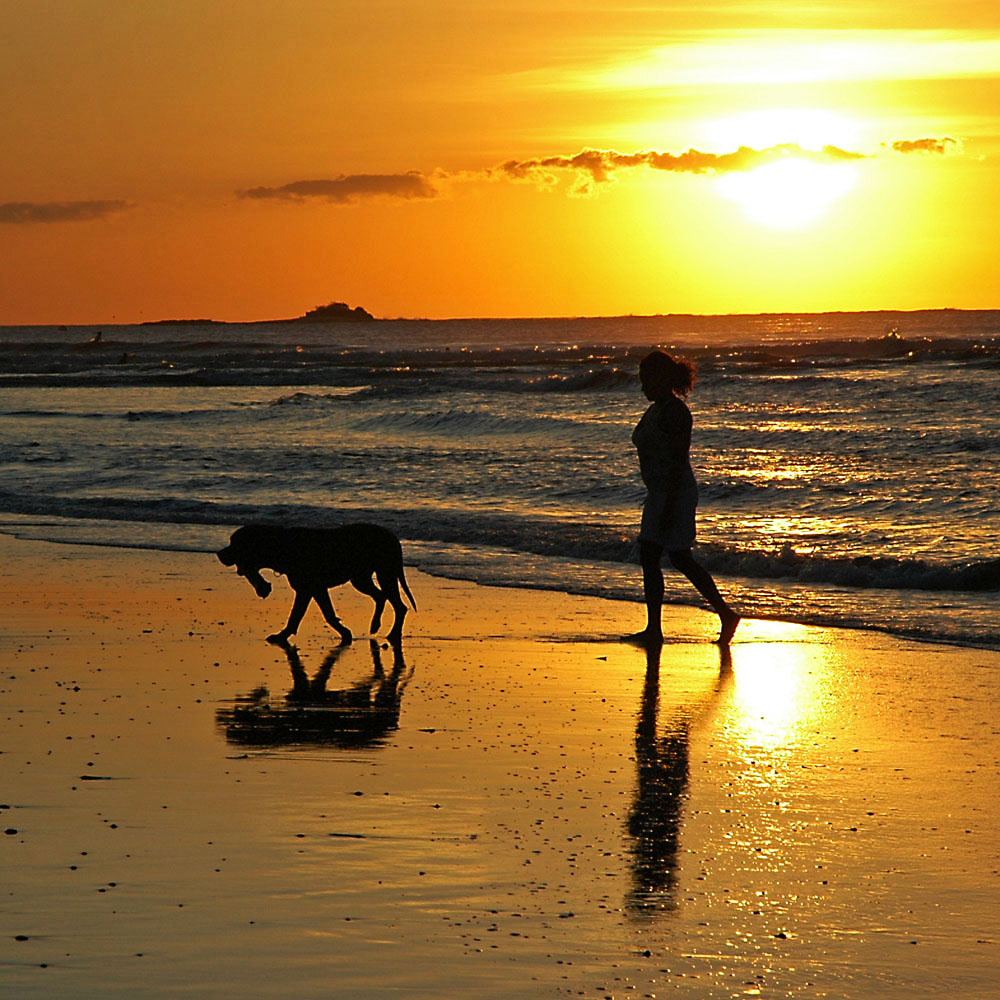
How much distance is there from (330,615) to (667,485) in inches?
85.0

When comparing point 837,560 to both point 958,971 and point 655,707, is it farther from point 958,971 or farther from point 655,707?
point 958,971

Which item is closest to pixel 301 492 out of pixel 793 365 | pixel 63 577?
pixel 63 577

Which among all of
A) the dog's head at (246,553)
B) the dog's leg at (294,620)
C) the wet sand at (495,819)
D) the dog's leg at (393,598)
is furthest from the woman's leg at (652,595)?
the dog's head at (246,553)

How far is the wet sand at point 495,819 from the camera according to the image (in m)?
3.66

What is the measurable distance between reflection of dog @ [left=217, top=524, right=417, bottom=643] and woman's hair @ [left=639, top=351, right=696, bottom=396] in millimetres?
1858

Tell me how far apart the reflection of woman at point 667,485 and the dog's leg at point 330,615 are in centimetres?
172

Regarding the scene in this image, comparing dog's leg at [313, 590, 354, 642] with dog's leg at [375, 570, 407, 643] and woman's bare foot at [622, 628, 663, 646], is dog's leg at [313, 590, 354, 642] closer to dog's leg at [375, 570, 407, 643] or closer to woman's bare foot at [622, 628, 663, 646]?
dog's leg at [375, 570, 407, 643]

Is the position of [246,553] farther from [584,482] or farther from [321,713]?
[584,482]

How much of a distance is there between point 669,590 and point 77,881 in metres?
7.31

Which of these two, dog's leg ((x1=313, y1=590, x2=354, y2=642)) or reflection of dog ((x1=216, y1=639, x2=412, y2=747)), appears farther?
dog's leg ((x1=313, y1=590, x2=354, y2=642))

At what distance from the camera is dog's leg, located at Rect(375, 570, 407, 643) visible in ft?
28.6

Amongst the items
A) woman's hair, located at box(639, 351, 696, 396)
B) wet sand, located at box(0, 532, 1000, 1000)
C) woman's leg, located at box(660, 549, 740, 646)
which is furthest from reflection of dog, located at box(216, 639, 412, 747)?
woman's hair, located at box(639, 351, 696, 396)

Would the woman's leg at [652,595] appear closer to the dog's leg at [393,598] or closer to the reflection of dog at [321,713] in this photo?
the dog's leg at [393,598]

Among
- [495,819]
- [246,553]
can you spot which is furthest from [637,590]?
[495,819]
